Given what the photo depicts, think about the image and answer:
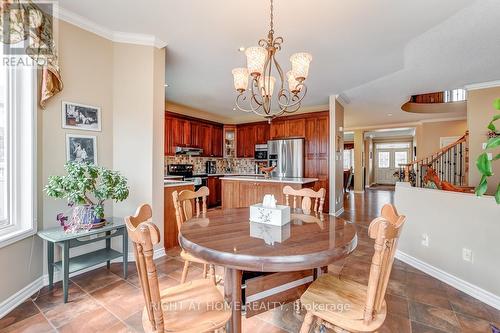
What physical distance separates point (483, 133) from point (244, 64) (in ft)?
14.1

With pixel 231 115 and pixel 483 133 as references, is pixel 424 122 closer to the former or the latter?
pixel 483 133

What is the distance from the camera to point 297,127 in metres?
5.95

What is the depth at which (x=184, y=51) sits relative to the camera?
10.3 feet

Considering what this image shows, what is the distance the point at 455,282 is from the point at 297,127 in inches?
167

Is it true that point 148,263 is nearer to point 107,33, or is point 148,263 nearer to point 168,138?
point 107,33

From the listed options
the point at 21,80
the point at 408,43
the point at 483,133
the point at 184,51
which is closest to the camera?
the point at 21,80

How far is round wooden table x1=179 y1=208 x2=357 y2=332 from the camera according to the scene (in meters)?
1.09

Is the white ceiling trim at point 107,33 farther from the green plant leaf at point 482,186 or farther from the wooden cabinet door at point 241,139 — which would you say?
the wooden cabinet door at point 241,139

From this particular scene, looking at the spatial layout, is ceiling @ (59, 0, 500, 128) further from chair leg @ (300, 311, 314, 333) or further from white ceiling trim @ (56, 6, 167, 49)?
chair leg @ (300, 311, 314, 333)

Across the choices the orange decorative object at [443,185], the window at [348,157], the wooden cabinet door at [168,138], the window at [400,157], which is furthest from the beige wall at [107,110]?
the window at [400,157]

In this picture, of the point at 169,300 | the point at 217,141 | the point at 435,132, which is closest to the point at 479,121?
the point at 435,132

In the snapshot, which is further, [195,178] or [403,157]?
[403,157]

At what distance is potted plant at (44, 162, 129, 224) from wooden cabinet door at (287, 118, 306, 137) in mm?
4389

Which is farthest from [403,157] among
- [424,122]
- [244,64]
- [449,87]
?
[244,64]
